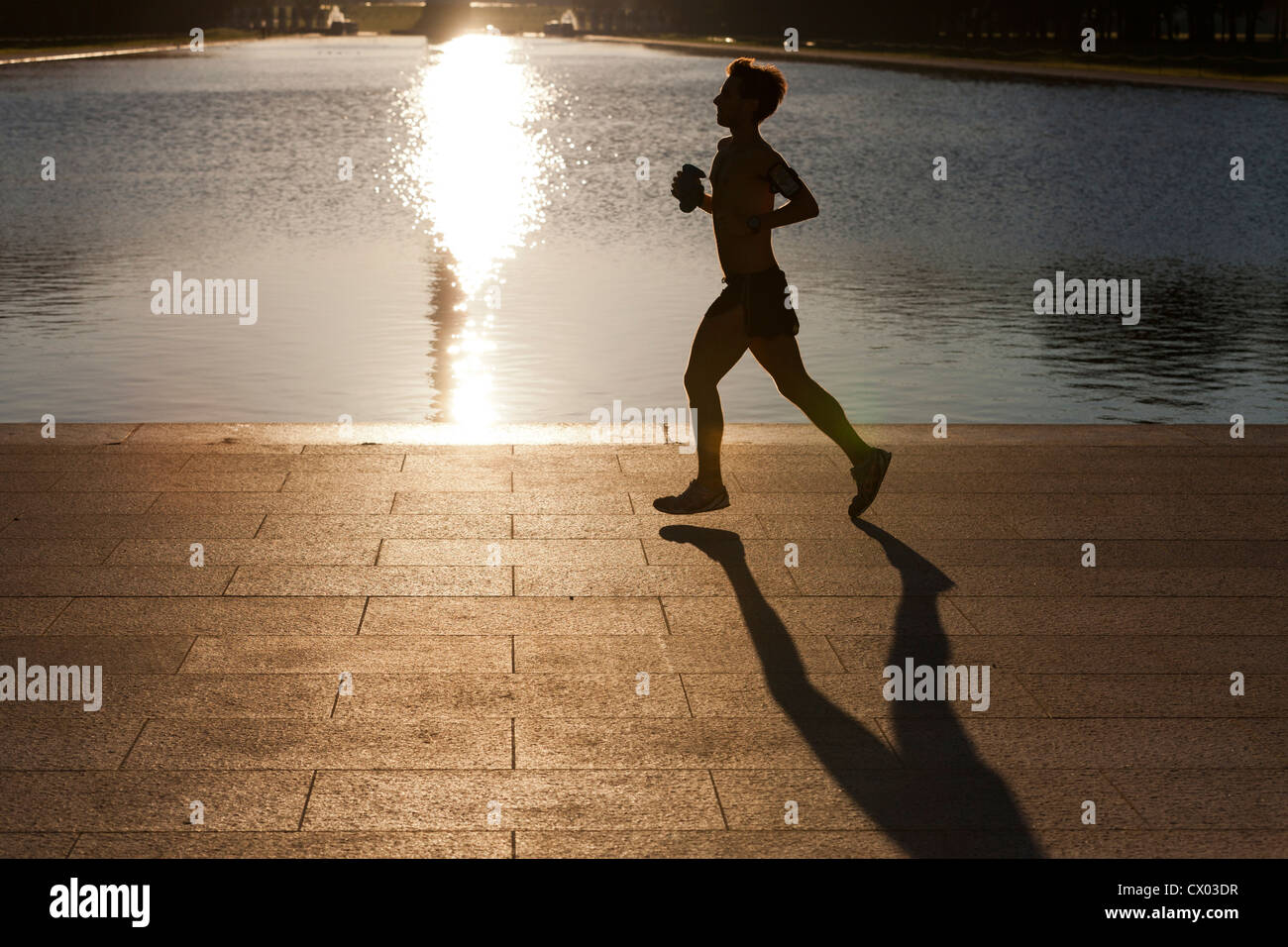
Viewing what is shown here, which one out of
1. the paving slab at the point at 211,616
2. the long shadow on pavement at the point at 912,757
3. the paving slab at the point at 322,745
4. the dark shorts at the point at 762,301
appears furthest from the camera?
the dark shorts at the point at 762,301

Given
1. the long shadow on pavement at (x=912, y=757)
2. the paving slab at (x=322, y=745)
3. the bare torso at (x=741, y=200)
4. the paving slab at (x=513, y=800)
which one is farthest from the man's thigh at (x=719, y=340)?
the paving slab at (x=513, y=800)

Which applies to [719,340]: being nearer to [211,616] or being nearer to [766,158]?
[766,158]

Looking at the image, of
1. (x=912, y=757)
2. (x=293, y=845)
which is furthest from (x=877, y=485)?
(x=293, y=845)

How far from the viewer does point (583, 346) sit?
13055 millimetres

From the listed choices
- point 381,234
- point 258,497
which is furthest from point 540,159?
point 258,497

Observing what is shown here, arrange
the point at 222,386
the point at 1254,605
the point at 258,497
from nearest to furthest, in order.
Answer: the point at 1254,605, the point at 258,497, the point at 222,386

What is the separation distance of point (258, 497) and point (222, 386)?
4302 mm

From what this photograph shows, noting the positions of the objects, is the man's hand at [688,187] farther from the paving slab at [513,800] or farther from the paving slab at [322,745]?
the paving slab at [513,800]

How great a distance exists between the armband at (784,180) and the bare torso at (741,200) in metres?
0.04

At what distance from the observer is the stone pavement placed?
4312mm

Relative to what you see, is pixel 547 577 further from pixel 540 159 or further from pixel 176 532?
pixel 540 159

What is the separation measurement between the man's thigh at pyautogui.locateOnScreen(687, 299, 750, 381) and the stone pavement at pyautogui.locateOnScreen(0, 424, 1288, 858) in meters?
0.68

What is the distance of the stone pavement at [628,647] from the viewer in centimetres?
431

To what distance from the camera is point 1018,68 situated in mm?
60188
